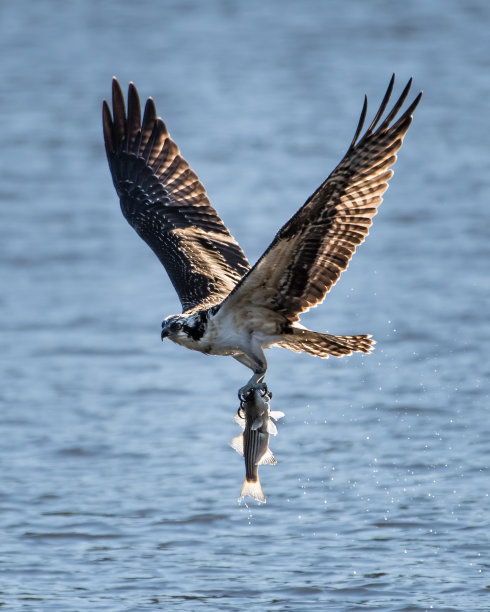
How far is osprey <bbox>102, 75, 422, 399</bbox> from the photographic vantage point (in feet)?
22.5

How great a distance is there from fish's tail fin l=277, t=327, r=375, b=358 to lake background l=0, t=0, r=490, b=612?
4.60 ft

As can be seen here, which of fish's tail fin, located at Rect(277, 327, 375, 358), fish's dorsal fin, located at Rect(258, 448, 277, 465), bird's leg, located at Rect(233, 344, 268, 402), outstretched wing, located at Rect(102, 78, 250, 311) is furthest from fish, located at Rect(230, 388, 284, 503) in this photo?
outstretched wing, located at Rect(102, 78, 250, 311)

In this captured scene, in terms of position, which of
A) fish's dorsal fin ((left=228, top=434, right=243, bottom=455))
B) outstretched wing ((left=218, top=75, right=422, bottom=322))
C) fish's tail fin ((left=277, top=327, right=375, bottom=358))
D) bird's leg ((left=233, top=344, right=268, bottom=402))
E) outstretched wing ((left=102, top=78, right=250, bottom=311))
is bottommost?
fish's dorsal fin ((left=228, top=434, right=243, bottom=455))

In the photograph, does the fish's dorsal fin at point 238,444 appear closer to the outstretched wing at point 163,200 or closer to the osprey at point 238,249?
the osprey at point 238,249

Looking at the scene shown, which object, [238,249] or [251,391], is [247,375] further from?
[251,391]

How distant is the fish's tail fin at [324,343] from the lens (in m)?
7.48

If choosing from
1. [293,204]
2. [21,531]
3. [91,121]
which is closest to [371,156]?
[21,531]

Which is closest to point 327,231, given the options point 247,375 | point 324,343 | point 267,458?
point 324,343

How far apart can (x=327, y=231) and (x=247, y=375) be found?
176 inches

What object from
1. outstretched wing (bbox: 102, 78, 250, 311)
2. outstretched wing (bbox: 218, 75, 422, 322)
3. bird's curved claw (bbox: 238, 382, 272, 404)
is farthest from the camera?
outstretched wing (bbox: 102, 78, 250, 311)

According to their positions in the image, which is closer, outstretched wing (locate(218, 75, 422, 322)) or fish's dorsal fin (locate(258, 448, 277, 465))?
outstretched wing (locate(218, 75, 422, 322))

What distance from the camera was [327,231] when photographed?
7.10m

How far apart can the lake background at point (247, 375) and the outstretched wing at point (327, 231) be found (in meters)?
1.81

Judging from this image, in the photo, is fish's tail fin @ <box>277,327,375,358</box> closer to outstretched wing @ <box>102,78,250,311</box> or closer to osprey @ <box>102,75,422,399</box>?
osprey @ <box>102,75,422,399</box>
